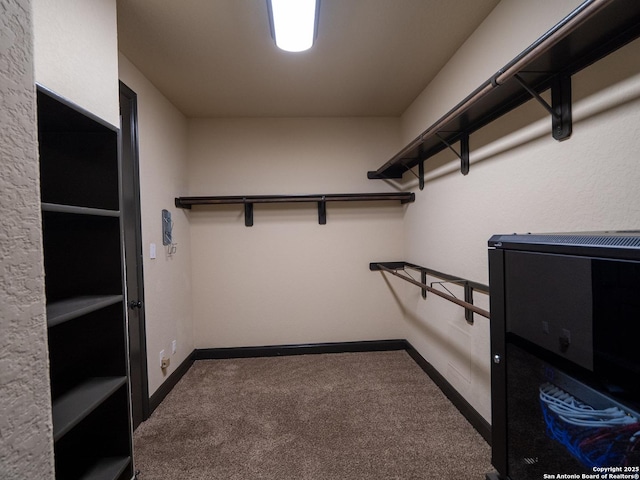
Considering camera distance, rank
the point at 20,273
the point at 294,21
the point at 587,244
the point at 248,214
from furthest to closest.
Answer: the point at 248,214, the point at 294,21, the point at 587,244, the point at 20,273

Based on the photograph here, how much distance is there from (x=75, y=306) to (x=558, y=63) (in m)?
2.07

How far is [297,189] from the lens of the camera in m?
→ 2.82

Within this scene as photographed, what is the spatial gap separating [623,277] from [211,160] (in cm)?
297

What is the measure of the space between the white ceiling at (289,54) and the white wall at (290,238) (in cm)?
34

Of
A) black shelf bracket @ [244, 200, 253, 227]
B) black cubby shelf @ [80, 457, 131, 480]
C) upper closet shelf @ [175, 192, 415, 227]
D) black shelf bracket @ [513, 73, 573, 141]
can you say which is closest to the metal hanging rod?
upper closet shelf @ [175, 192, 415, 227]

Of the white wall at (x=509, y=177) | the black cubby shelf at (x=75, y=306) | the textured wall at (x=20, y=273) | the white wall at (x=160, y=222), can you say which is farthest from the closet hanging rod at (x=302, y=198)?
the textured wall at (x=20, y=273)

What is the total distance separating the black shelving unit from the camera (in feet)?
3.60

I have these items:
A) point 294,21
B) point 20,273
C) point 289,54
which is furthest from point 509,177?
point 20,273

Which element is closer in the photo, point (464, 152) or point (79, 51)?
point (79, 51)

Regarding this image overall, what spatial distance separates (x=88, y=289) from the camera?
116 centimetres

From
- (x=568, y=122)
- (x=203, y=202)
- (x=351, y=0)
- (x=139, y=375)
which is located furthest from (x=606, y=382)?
(x=203, y=202)

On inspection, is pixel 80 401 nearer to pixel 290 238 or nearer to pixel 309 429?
pixel 309 429

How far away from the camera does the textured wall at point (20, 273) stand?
0.40 m

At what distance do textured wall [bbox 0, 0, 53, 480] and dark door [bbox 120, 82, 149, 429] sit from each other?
1.57 meters
